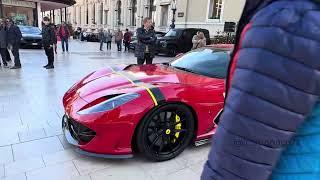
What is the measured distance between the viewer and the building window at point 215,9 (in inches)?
1040

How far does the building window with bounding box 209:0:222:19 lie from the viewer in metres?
26.4

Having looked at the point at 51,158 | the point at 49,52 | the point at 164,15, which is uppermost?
the point at 164,15

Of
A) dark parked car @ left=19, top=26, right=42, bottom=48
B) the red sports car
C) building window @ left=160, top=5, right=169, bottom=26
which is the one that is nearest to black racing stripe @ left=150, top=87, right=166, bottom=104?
the red sports car

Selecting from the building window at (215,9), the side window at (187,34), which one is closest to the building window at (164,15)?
the building window at (215,9)

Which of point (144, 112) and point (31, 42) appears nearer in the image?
point (144, 112)

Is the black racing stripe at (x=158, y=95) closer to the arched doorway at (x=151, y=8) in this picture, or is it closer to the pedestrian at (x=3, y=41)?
→ the pedestrian at (x=3, y=41)

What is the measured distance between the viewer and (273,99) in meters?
0.89

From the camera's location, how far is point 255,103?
35.4 inches

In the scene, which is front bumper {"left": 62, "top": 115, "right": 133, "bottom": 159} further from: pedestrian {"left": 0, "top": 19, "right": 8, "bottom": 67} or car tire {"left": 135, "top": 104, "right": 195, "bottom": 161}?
pedestrian {"left": 0, "top": 19, "right": 8, "bottom": 67}

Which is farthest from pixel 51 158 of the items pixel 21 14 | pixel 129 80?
pixel 21 14

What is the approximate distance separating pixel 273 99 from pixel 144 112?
254cm

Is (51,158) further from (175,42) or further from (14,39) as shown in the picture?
(175,42)

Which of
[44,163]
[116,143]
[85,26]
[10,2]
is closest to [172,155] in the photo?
[116,143]

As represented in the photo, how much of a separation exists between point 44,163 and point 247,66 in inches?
124
